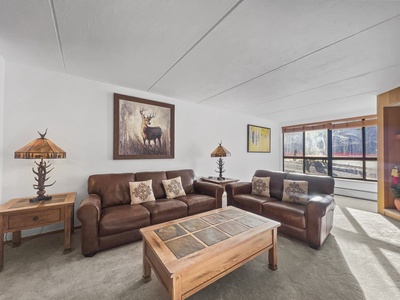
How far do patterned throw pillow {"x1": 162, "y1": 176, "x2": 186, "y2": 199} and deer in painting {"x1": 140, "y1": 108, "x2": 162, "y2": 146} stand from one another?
0.84m

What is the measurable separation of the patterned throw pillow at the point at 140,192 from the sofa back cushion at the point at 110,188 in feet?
0.37

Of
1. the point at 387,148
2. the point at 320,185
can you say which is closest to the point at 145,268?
the point at 320,185

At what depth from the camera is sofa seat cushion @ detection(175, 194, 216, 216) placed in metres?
2.78

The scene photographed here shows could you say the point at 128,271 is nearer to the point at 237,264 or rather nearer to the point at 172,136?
the point at 237,264

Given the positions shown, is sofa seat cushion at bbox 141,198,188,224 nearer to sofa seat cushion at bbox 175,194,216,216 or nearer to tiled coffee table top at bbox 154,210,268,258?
sofa seat cushion at bbox 175,194,216,216

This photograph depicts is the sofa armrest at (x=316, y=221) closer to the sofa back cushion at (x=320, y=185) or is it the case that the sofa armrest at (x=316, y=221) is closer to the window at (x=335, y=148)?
the sofa back cushion at (x=320, y=185)

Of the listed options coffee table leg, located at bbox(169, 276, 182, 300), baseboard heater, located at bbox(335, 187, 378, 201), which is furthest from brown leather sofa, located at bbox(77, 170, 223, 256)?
baseboard heater, located at bbox(335, 187, 378, 201)

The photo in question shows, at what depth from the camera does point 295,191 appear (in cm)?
279

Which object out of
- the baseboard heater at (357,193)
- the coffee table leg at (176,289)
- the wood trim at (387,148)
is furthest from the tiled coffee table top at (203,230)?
the baseboard heater at (357,193)

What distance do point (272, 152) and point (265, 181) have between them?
3.21m

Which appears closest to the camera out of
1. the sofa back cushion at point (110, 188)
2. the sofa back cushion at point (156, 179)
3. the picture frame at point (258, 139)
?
the sofa back cushion at point (110, 188)

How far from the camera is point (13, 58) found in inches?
85.5

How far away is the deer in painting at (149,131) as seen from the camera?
129 inches

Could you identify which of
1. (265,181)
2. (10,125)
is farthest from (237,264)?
(10,125)
